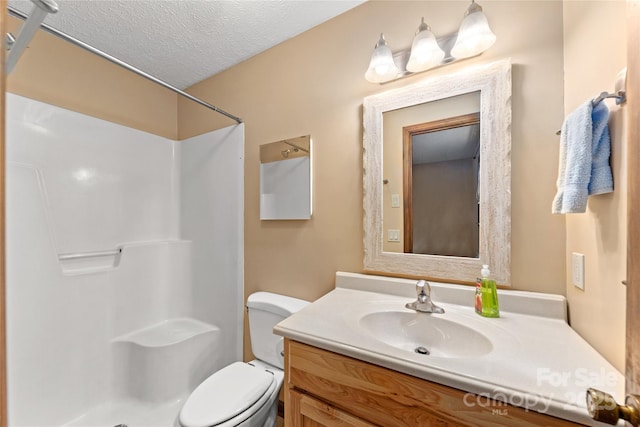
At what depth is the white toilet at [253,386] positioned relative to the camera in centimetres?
102

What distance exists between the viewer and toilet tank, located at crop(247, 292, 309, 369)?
1.38 metres

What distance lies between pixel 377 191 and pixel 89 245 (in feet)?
5.95

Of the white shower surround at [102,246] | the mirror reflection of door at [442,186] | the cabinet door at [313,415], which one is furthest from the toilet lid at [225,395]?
the mirror reflection of door at [442,186]

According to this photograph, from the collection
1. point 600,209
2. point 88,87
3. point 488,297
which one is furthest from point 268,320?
point 88,87

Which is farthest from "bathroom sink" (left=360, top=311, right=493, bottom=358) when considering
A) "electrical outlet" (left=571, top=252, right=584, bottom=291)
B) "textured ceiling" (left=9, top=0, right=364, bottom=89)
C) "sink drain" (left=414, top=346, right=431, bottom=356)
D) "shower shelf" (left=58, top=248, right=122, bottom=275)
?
"shower shelf" (left=58, top=248, right=122, bottom=275)

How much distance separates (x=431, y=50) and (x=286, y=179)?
3.16 ft

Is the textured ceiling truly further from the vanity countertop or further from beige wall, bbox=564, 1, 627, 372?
the vanity countertop

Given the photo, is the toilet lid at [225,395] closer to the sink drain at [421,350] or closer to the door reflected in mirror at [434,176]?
the sink drain at [421,350]

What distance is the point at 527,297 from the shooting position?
36.0 inches

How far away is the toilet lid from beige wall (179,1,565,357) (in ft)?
1.46

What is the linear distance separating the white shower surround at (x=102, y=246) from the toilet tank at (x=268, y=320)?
29 cm

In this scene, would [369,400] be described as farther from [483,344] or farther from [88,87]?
→ [88,87]

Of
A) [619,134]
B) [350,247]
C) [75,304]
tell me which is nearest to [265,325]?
[350,247]

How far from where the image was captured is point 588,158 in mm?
673
